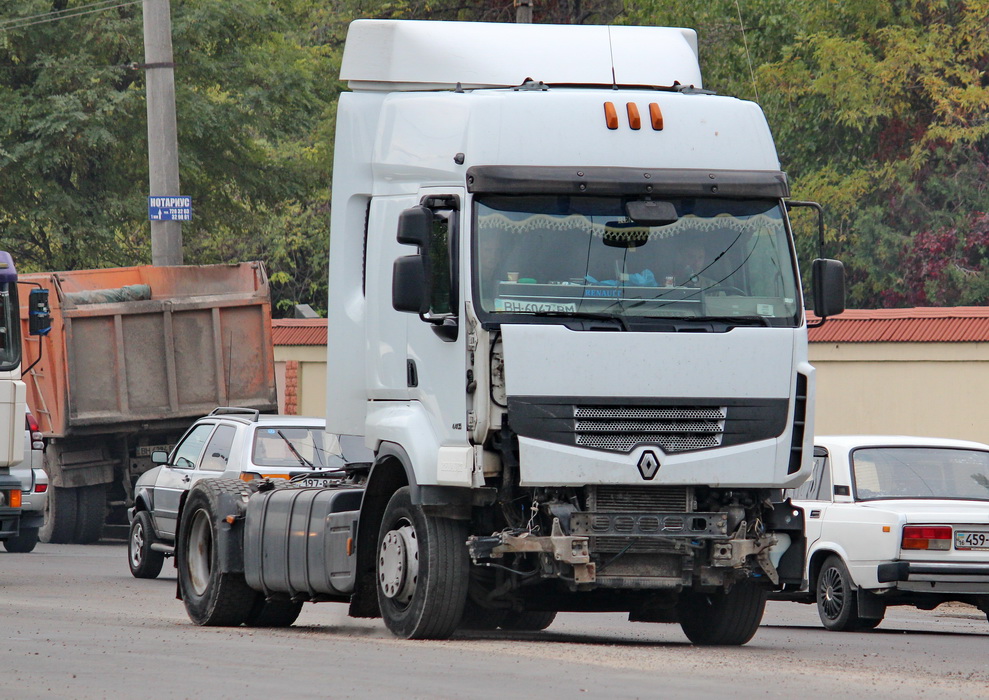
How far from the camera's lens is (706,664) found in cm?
980

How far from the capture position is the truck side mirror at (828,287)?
35.0 ft

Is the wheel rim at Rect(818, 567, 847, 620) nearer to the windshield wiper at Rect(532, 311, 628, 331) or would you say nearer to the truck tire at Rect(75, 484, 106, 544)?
the windshield wiper at Rect(532, 311, 628, 331)

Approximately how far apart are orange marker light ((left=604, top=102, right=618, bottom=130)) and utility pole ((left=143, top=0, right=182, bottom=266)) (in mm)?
13139

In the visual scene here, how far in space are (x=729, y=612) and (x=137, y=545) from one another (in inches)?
338

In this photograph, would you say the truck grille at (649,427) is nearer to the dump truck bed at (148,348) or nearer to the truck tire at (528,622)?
the truck tire at (528,622)

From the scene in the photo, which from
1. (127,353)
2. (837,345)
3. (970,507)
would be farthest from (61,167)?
(970,507)

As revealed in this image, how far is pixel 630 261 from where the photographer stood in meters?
10.2

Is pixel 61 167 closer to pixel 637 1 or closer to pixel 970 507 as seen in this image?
pixel 637 1

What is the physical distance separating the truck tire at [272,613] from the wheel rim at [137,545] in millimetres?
5645

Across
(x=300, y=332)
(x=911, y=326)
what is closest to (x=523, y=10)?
(x=911, y=326)

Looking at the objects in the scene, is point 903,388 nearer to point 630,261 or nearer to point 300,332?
point 300,332

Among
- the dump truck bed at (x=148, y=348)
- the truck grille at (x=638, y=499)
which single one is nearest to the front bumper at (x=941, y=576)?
the truck grille at (x=638, y=499)

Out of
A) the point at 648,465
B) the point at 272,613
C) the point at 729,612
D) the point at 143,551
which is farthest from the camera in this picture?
the point at 143,551

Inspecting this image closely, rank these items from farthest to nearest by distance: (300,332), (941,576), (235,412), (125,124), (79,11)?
(79,11)
(125,124)
(300,332)
(235,412)
(941,576)
